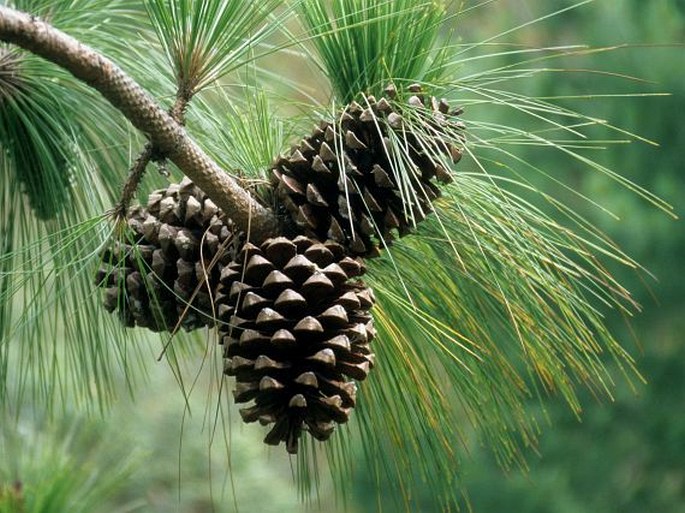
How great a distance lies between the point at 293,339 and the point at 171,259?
0.13 m

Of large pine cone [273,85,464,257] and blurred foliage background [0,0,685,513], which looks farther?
blurred foliage background [0,0,685,513]

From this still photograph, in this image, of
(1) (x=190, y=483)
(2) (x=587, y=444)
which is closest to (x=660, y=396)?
(2) (x=587, y=444)

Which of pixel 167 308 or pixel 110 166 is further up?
pixel 110 166

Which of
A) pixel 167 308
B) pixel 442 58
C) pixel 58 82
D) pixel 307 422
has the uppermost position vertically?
pixel 58 82

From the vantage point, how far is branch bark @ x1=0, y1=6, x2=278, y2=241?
71cm

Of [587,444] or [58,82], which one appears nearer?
[58,82]

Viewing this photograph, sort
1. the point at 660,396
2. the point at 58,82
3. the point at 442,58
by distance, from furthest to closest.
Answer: the point at 660,396 → the point at 58,82 → the point at 442,58

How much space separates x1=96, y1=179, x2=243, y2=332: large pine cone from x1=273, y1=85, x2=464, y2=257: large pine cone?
6cm

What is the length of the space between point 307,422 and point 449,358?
0.54 feet

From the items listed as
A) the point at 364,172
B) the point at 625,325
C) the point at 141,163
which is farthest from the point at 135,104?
the point at 625,325

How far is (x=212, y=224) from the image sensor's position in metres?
0.80

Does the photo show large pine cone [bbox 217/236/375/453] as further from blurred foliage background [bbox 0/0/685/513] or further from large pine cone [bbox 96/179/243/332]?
blurred foliage background [bbox 0/0/685/513]

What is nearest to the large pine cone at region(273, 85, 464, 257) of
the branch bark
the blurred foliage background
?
the branch bark

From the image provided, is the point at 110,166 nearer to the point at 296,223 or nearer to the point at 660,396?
the point at 296,223
